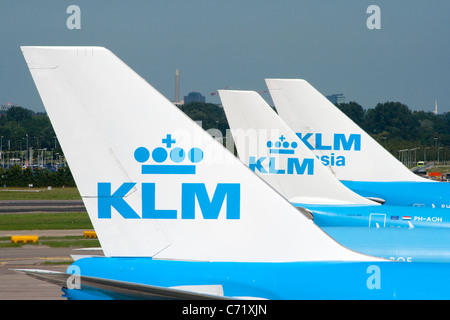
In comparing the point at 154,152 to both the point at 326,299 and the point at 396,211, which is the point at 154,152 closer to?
the point at 326,299

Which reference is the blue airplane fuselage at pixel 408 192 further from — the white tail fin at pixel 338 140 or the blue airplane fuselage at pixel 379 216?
the blue airplane fuselage at pixel 379 216

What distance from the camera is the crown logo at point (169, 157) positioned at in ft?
34.9

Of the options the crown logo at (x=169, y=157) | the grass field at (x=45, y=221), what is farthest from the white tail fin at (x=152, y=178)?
the grass field at (x=45, y=221)

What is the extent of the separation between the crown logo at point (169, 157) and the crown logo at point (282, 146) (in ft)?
37.4

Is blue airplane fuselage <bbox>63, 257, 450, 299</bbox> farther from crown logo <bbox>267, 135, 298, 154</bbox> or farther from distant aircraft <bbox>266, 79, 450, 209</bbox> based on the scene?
distant aircraft <bbox>266, 79, 450, 209</bbox>

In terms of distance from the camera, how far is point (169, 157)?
10.7 m

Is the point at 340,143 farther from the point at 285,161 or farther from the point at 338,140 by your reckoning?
the point at 285,161

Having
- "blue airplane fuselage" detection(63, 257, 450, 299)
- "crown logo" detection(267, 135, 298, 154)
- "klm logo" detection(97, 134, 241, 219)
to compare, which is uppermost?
"crown logo" detection(267, 135, 298, 154)

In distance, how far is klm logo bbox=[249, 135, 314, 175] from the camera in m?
21.9

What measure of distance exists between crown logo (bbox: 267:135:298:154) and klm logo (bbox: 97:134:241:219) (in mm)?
11307

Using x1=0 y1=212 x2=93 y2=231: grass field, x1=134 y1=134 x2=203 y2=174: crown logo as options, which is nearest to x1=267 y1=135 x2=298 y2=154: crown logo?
x1=134 y1=134 x2=203 y2=174: crown logo

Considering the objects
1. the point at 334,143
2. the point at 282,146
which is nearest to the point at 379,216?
the point at 282,146

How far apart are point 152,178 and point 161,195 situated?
327 mm

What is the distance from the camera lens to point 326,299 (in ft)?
32.3
